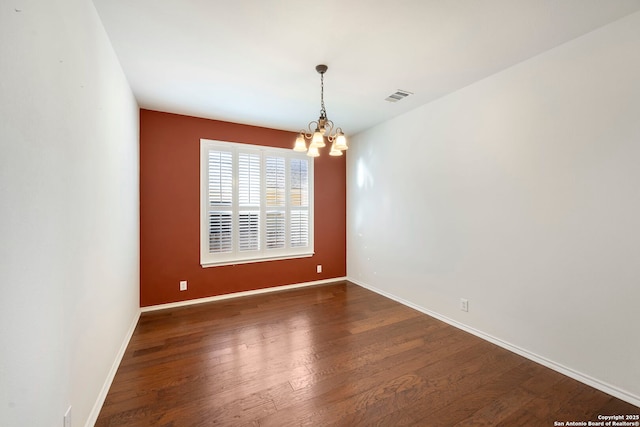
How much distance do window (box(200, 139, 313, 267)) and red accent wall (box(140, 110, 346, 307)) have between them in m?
0.12

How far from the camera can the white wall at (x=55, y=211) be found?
909mm

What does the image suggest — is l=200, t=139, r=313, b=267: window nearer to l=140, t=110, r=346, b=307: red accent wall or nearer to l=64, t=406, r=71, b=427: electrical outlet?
l=140, t=110, r=346, b=307: red accent wall

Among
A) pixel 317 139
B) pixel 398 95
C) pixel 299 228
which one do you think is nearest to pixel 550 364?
pixel 317 139

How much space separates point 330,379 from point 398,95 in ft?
9.97

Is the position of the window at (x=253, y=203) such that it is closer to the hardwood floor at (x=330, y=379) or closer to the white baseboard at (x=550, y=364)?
the hardwood floor at (x=330, y=379)

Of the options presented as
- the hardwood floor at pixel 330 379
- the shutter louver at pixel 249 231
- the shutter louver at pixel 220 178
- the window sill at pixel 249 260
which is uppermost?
the shutter louver at pixel 220 178

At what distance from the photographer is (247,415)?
68.2 inches

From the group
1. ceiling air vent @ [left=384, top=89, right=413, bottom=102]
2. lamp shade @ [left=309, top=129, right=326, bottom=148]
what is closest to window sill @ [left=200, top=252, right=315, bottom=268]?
lamp shade @ [left=309, top=129, right=326, bottom=148]

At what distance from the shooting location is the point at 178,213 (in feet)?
12.0

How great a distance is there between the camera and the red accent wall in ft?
11.5

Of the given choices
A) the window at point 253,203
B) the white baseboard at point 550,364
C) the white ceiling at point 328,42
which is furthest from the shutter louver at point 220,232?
the white baseboard at point 550,364

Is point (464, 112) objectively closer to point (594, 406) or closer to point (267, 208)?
point (594, 406)

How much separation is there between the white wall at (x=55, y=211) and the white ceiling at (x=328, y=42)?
1.59 ft

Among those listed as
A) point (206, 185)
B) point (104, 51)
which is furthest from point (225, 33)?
point (206, 185)
